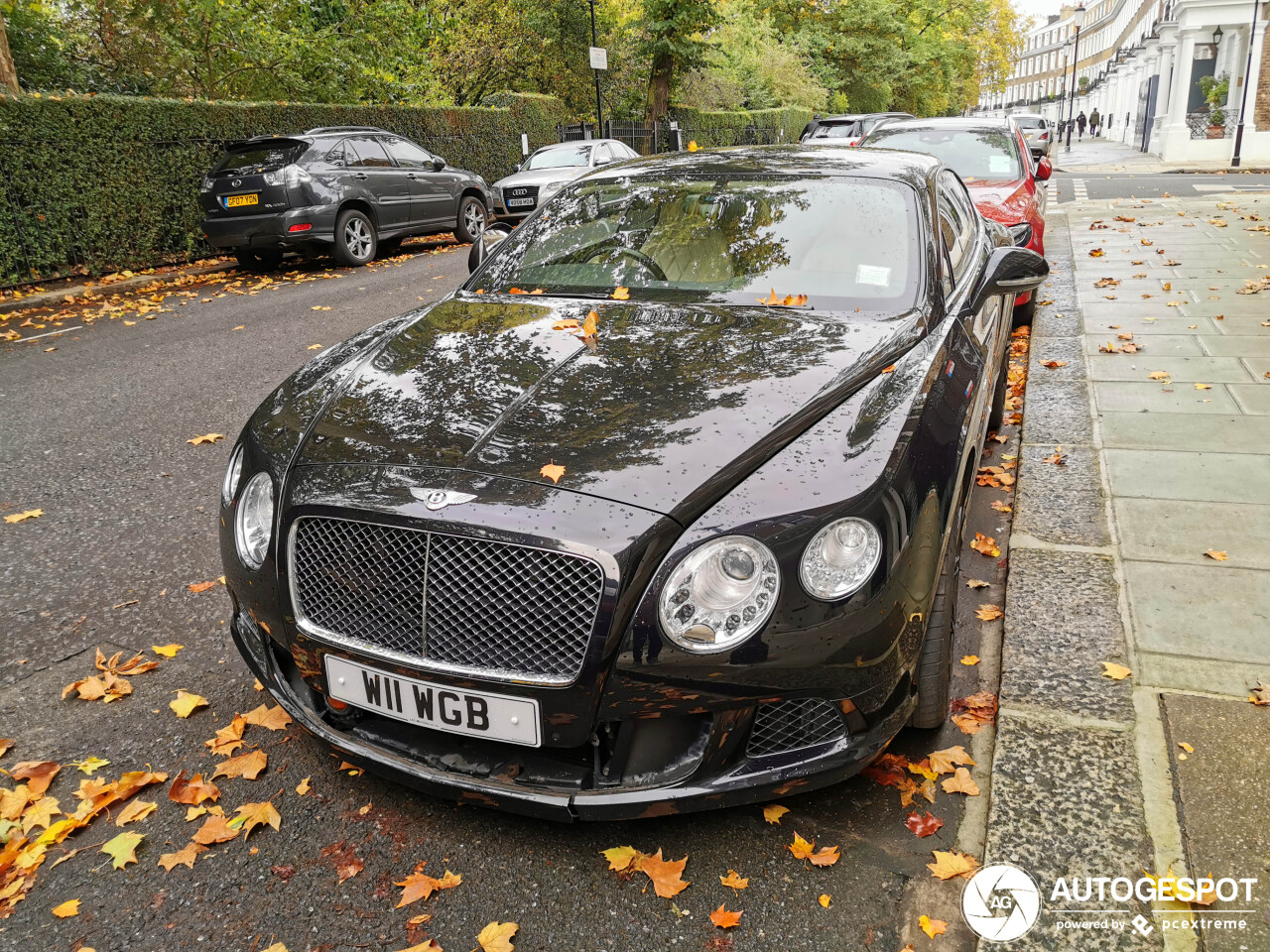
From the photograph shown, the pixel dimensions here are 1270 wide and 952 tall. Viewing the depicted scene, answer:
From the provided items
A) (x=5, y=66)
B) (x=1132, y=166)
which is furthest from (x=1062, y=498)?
(x=1132, y=166)

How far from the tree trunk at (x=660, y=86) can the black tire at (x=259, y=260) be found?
18293 mm

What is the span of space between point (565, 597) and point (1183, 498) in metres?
3.39

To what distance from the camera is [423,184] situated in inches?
558

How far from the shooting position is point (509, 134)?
2283 cm

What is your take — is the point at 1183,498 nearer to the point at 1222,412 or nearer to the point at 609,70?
the point at 1222,412

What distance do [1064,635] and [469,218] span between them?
1382 centimetres

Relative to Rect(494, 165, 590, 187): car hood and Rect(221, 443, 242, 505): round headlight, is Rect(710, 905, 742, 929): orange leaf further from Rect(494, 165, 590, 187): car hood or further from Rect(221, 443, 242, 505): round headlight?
Rect(494, 165, 590, 187): car hood

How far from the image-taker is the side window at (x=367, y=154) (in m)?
12.9

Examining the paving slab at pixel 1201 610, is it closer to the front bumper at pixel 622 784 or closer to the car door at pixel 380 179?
the front bumper at pixel 622 784

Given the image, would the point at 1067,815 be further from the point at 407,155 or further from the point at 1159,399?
the point at 407,155

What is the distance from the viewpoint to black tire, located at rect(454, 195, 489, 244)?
50.2 ft

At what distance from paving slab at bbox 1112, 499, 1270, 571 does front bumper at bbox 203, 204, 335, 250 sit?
10376 mm

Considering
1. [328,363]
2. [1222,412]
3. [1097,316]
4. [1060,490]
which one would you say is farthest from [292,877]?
[1097,316]

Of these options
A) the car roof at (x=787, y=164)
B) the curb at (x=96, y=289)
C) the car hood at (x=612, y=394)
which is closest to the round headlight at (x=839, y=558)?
the car hood at (x=612, y=394)
